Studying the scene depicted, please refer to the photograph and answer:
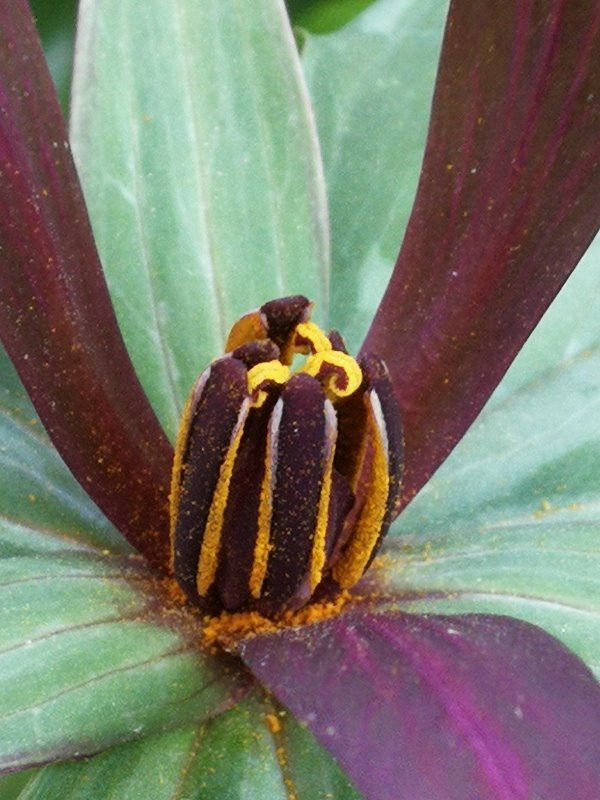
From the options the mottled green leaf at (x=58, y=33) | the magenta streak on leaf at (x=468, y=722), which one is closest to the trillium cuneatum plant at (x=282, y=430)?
the magenta streak on leaf at (x=468, y=722)

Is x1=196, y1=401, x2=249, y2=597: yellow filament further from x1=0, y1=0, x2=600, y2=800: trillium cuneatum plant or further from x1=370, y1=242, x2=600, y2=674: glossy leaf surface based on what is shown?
x1=370, y1=242, x2=600, y2=674: glossy leaf surface

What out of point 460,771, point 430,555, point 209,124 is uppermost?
point 209,124

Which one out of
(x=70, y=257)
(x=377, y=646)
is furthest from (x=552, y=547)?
(x=70, y=257)

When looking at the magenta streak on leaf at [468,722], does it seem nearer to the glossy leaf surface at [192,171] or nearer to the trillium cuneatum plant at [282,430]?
the trillium cuneatum plant at [282,430]

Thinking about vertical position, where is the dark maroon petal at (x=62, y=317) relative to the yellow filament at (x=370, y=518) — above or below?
above

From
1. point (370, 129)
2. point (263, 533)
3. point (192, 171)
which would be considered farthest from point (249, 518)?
point (370, 129)

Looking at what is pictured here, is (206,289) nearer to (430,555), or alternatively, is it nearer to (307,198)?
(307,198)
